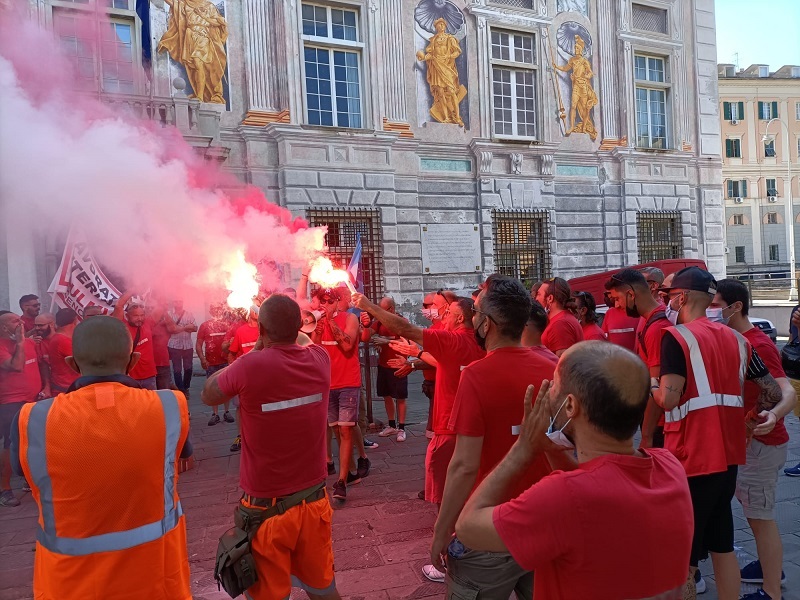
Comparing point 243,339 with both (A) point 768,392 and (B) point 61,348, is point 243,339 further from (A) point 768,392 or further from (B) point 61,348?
(A) point 768,392

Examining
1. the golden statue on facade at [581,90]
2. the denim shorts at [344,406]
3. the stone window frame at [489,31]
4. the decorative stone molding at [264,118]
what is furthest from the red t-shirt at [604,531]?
the golden statue on facade at [581,90]

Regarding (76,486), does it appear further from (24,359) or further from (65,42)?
(65,42)

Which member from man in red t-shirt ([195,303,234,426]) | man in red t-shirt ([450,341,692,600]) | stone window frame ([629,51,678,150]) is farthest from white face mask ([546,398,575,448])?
stone window frame ([629,51,678,150])

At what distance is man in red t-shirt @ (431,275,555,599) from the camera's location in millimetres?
2402

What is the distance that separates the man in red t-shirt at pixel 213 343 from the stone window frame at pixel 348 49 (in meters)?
5.65

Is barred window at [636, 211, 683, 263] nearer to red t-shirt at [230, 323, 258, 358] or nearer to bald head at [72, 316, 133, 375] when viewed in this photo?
red t-shirt at [230, 323, 258, 358]

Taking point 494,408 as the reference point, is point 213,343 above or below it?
below

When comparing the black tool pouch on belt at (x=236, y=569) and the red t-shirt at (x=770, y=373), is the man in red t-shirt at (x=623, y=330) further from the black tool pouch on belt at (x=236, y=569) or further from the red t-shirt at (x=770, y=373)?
the black tool pouch on belt at (x=236, y=569)

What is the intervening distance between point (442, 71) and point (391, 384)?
934 centimetres

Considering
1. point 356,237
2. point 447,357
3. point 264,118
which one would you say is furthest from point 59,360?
point 356,237

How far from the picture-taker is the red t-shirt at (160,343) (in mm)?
7992

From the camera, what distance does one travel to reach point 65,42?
36.4 ft

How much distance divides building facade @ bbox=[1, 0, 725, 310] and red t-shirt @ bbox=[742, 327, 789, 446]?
10.3 metres

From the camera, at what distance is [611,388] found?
159cm
